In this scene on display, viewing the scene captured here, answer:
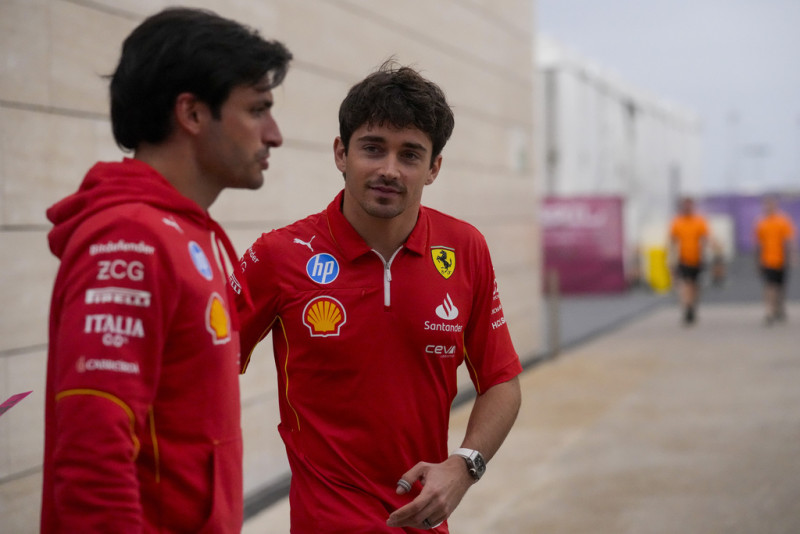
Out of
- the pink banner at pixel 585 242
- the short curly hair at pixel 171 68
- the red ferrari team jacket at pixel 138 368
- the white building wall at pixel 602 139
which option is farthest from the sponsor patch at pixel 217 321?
the white building wall at pixel 602 139

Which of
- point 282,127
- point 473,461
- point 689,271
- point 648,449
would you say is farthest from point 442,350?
point 689,271

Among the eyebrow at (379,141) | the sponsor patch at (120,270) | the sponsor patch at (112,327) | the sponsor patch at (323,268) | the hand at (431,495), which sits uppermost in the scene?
the eyebrow at (379,141)

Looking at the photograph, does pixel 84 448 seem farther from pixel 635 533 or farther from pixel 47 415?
pixel 635 533

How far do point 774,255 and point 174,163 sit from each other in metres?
15.7

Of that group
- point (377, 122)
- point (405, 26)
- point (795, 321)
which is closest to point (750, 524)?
point (377, 122)

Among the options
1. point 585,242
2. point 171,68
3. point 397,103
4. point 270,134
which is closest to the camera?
point 171,68

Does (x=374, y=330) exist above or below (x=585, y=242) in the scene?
above

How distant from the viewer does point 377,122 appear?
258 cm

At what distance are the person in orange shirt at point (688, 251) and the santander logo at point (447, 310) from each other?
1423cm

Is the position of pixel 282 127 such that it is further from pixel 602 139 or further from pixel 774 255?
pixel 602 139

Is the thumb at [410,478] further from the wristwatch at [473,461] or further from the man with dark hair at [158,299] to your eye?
the man with dark hair at [158,299]

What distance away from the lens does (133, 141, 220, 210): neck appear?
1.80 meters

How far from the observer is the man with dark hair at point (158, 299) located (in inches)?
61.2

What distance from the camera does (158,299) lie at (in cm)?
162
